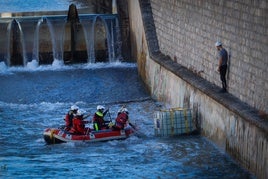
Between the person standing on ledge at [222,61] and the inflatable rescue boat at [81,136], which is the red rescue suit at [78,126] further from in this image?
the person standing on ledge at [222,61]

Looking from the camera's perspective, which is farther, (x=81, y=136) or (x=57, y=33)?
(x=57, y=33)

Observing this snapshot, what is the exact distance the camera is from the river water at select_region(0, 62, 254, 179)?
18.5 m

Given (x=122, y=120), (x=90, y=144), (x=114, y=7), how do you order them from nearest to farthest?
(x=90, y=144)
(x=122, y=120)
(x=114, y=7)

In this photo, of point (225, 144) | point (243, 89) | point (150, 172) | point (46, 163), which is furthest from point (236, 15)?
point (46, 163)

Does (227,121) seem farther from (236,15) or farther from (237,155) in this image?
(236,15)

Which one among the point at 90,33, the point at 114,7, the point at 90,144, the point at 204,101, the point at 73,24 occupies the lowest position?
the point at 90,144

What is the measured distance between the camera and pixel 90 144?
832 inches

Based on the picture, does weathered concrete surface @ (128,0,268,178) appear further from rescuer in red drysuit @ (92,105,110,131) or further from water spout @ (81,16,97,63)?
water spout @ (81,16,97,63)

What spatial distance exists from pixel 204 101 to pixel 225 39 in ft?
→ 5.50

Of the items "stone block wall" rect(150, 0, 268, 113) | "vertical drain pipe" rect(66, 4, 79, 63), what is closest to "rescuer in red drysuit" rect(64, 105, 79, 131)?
"stone block wall" rect(150, 0, 268, 113)

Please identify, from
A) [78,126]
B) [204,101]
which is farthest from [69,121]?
[204,101]

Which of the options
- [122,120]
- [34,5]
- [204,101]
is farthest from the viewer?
[34,5]

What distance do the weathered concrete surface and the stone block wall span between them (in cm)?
29

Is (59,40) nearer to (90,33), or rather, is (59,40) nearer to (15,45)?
(90,33)
